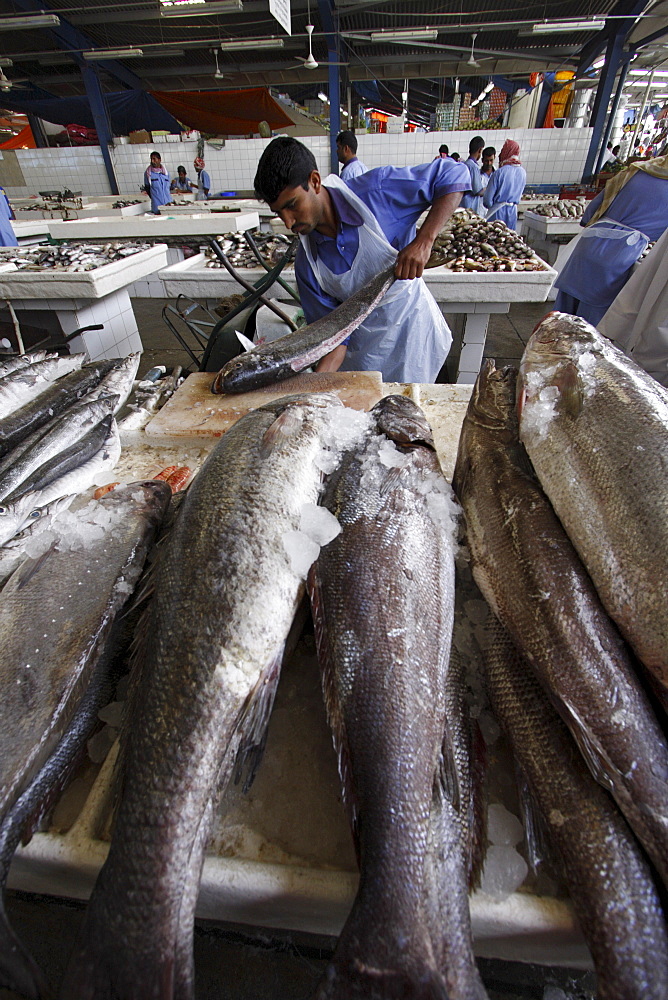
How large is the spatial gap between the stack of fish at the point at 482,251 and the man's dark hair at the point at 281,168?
277 cm

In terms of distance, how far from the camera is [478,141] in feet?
34.2

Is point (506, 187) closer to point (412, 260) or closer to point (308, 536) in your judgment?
point (412, 260)

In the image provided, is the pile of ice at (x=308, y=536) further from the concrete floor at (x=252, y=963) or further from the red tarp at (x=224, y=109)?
the red tarp at (x=224, y=109)

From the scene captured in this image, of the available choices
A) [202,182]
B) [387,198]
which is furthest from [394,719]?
[202,182]

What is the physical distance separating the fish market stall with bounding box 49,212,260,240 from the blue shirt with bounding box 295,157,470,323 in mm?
5681

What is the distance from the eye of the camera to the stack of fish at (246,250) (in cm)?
627

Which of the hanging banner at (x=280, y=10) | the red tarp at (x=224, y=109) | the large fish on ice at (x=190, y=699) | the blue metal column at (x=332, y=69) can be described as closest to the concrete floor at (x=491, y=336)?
the hanging banner at (x=280, y=10)

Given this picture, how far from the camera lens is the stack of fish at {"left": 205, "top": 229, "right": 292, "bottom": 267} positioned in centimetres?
627

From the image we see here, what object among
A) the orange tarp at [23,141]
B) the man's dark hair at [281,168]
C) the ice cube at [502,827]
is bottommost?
the ice cube at [502,827]

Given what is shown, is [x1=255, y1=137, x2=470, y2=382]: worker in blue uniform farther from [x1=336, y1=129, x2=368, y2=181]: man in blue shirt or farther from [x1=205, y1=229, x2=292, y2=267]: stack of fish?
[x1=336, y1=129, x2=368, y2=181]: man in blue shirt

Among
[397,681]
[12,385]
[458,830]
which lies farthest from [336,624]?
[12,385]

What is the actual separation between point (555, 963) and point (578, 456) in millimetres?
1217

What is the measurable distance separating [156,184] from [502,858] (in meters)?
14.8

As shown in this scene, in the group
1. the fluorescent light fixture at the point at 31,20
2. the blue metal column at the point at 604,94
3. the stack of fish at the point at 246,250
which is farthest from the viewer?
the blue metal column at the point at 604,94
